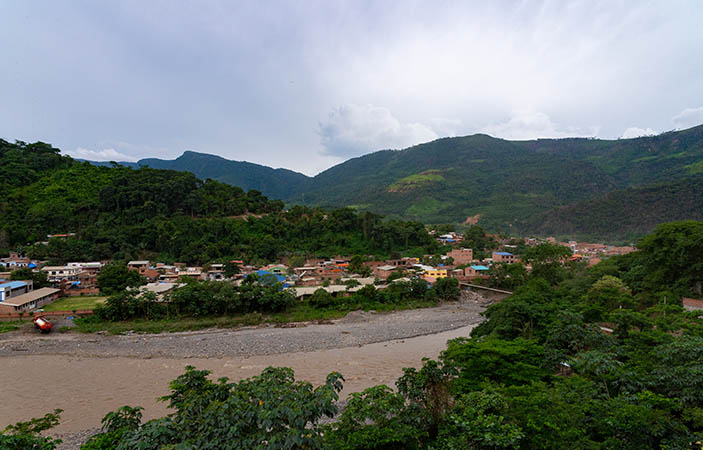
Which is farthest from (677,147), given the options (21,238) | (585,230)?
(21,238)

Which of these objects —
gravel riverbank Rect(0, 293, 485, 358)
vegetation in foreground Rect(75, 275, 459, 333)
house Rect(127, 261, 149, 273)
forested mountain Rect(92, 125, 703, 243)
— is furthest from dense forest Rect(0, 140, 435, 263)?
forested mountain Rect(92, 125, 703, 243)

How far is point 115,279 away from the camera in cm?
2656

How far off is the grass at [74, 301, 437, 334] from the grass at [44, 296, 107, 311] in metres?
2.25

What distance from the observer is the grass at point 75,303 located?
896 inches

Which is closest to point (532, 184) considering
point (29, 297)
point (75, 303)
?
point (75, 303)

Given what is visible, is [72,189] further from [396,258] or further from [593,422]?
[593,422]

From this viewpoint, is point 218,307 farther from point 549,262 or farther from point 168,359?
point 549,262

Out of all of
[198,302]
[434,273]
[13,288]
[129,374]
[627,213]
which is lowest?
[129,374]

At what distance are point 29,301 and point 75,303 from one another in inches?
97.9

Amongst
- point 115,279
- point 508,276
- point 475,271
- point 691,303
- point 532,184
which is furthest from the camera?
point 532,184

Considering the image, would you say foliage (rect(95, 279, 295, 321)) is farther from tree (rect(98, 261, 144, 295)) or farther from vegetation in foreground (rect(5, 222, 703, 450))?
vegetation in foreground (rect(5, 222, 703, 450))

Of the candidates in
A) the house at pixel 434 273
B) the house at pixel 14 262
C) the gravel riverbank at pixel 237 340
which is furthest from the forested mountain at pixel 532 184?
the house at pixel 14 262

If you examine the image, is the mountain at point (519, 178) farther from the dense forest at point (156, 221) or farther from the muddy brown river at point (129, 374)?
the muddy brown river at point (129, 374)

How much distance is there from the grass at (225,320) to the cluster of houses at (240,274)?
2.30 metres
